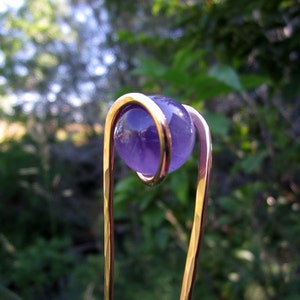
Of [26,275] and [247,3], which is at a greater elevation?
[247,3]

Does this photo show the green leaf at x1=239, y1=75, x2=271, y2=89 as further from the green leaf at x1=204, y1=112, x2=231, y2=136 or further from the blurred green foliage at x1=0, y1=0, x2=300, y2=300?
the green leaf at x1=204, y1=112, x2=231, y2=136

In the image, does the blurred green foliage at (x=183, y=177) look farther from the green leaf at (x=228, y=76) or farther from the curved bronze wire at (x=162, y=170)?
the curved bronze wire at (x=162, y=170)

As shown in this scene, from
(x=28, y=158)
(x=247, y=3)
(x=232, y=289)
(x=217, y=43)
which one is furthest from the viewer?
(x=28, y=158)

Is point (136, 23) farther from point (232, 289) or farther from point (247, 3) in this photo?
point (232, 289)

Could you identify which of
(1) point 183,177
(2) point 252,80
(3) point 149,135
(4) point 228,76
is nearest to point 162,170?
(3) point 149,135

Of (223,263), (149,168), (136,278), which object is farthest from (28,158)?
(149,168)

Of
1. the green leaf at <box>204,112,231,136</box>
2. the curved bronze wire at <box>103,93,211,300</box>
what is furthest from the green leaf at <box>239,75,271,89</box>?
the curved bronze wire at <box>103,93,211,300</box>

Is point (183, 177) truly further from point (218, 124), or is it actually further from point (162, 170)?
point (162, 170)

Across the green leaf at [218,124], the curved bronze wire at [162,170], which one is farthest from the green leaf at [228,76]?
the curved bronze wire at [162,170]
